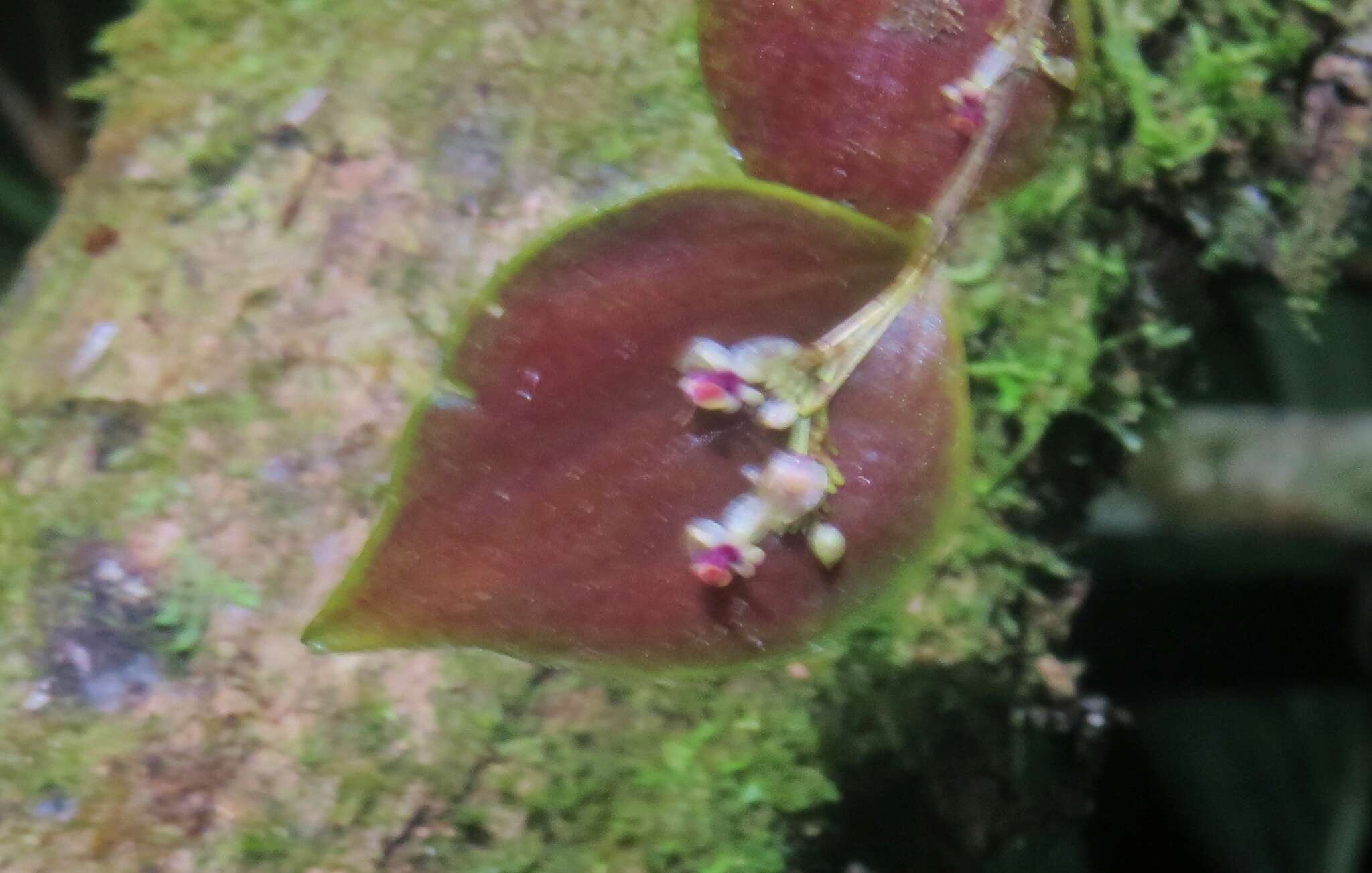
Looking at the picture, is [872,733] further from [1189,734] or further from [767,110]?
[1189,734]

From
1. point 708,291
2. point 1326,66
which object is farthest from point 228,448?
point 1326,66

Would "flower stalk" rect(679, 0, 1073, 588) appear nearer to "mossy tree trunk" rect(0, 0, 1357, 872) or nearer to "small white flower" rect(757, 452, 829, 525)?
"small white flower" rect(757, 452, 829, 525)

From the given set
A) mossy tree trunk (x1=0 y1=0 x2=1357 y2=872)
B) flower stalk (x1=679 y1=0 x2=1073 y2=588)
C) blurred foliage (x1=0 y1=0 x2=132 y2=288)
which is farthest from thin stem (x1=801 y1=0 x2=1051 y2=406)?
blurred foliage (x1=0 y1=0 x2=132 y2=288)

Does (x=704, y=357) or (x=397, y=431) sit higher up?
(x=704, y=357)

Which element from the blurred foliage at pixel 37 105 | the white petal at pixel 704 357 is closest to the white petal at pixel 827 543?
the white petal at pixel 704 357

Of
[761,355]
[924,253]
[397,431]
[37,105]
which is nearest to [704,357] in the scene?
[761,355]

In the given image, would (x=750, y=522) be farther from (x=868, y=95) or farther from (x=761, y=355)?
(x=868, y=95)
